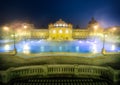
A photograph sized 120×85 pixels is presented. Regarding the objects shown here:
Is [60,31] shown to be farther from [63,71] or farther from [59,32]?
[63,71]

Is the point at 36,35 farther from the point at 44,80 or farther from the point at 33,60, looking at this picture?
the point at 44,80

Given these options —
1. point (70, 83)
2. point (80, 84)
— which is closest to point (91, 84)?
point (80, 84)

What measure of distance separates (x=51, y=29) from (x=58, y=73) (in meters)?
48.2

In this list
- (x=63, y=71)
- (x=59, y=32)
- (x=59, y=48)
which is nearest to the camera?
(x=63, y=71)

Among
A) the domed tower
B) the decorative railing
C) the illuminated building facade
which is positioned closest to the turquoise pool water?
the decorative railing

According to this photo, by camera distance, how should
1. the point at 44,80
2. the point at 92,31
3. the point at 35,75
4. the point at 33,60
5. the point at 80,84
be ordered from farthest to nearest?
the point at 92,31, the point at 33,60, the point at 35,75, the point at 44,80, the point at 80,84

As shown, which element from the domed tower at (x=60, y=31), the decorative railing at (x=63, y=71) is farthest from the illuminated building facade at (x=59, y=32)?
the decorative railing at (x=63, y=71)

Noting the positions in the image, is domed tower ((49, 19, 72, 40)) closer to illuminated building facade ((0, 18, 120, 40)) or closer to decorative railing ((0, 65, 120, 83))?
illuminated building facade ((0, 18, 120, 40))

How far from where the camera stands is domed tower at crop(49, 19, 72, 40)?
212ft

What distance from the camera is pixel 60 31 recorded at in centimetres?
6462

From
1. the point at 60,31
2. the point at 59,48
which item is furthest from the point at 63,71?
the point at 60,31

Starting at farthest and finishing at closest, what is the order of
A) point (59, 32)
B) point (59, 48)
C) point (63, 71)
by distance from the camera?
point (59, 32) < point (59, 48) < point (63, 71)

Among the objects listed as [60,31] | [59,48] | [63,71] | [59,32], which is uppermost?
[60,31]

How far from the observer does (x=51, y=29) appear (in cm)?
6525
